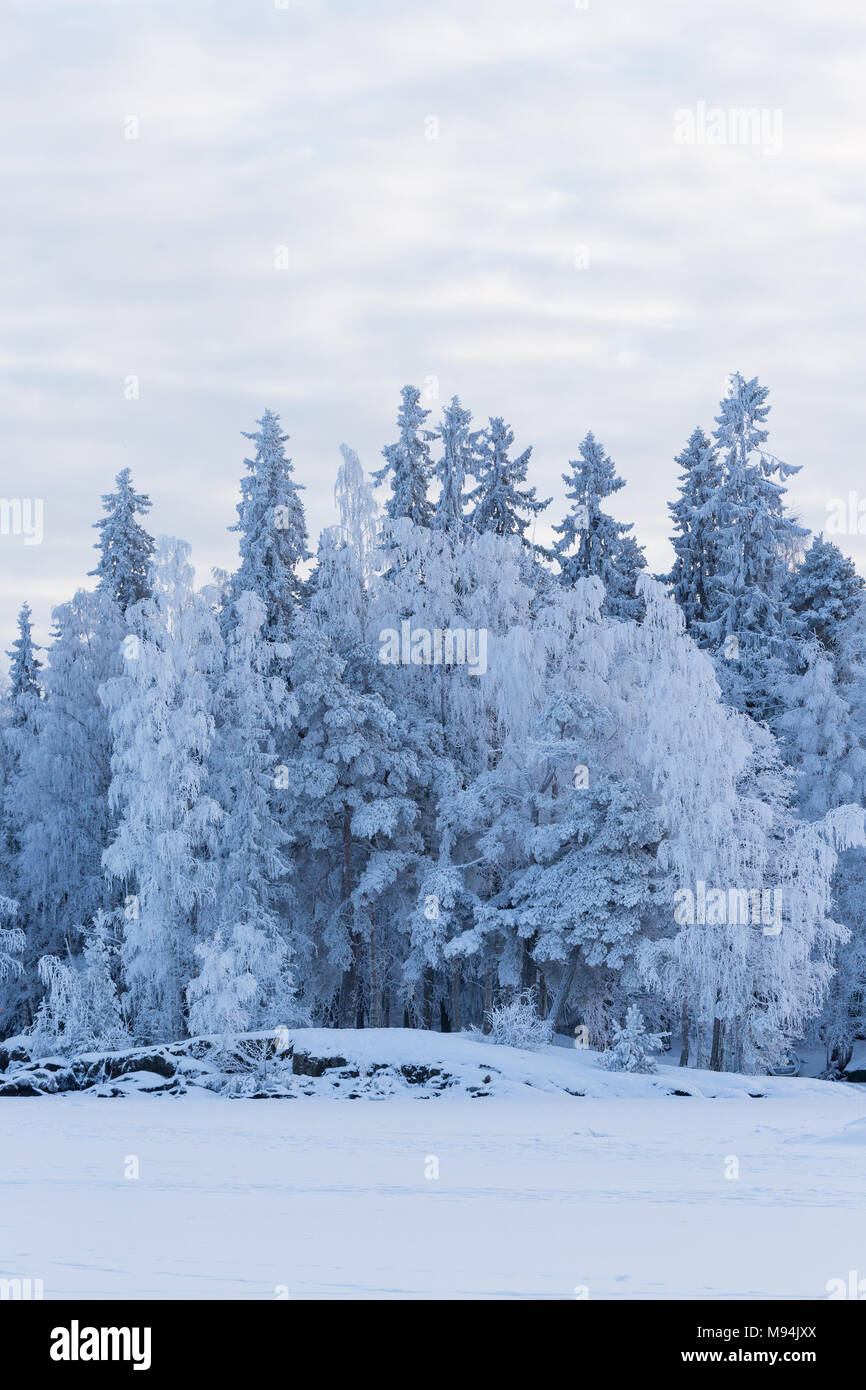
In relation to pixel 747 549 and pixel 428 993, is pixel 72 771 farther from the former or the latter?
pixel 747 549

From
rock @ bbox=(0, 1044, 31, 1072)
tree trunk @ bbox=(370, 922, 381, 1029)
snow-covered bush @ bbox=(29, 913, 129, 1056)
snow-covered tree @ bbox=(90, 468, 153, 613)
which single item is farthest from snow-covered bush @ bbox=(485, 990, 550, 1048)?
snow-covered tree @ bbox=(90, 468, 153, 613)

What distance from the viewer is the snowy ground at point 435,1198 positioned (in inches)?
329

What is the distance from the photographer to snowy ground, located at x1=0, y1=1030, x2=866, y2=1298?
329 inches

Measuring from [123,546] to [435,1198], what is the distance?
89.9ft

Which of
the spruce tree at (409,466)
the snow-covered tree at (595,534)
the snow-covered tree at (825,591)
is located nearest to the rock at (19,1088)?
the spruce tree at (409,466)

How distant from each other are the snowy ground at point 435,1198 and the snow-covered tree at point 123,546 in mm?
18517

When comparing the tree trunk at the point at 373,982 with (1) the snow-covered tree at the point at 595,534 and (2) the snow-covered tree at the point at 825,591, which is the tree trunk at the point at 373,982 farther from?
(2) the snow-covered tree at the point at 825,591

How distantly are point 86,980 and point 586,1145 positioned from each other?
13.1 m

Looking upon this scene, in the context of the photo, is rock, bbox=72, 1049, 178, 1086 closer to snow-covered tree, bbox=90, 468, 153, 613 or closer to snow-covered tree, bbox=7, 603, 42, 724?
snow-covered tree, bbox=90, 468, 153, 613

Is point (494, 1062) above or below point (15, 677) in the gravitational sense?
below

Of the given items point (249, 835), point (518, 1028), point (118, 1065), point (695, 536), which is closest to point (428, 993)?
point (249, 835)

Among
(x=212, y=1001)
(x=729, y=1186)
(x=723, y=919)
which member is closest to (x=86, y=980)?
(x=212, y=1001)
